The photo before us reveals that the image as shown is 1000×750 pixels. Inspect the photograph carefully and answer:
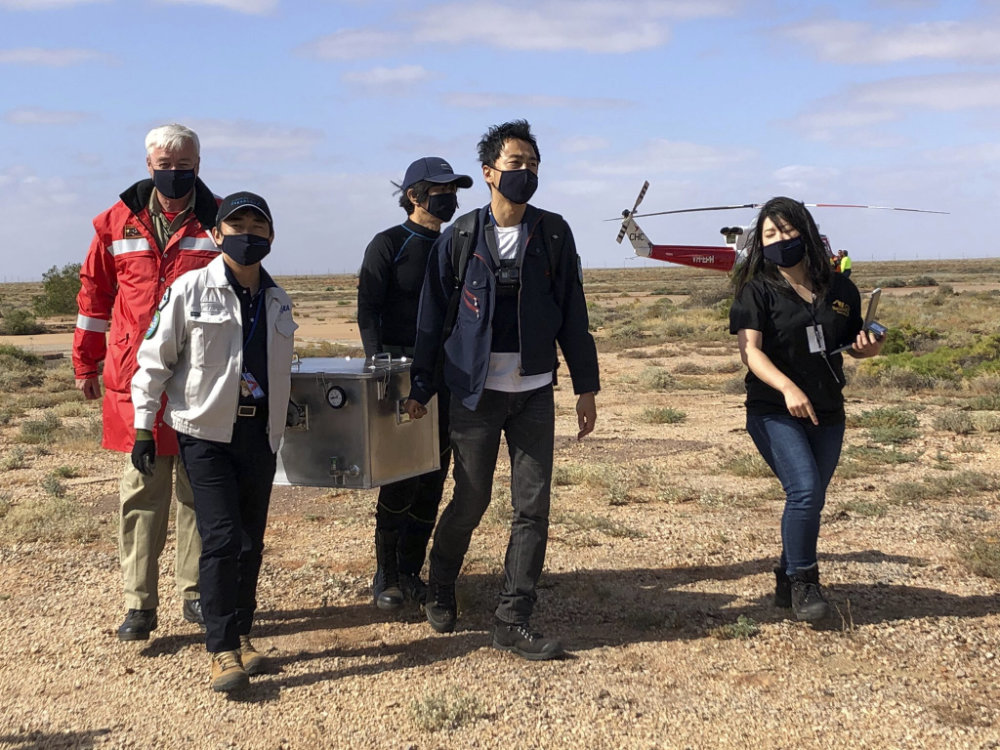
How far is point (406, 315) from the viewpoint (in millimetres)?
5039

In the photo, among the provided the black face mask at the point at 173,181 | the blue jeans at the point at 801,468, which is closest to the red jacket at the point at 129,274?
the black face mask at the point at 173,181

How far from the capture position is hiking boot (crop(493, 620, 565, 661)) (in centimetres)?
439

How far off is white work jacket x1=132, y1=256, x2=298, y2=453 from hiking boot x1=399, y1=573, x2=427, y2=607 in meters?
1.49

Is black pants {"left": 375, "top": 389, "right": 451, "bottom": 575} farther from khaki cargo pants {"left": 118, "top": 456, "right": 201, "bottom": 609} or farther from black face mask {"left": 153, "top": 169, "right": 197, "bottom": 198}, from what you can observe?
black face mask {"left": 153, "top": 169, "right": 197, "bottom": 198}

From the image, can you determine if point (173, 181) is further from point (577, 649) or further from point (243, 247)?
point (577, 649)

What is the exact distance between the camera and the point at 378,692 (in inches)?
162

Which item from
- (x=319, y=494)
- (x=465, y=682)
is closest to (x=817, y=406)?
(x=465, y=682)

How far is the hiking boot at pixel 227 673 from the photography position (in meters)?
4.07

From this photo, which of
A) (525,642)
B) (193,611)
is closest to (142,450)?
(193,611)

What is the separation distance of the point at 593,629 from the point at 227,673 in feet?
5.55

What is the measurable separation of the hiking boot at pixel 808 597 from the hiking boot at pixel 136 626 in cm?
292

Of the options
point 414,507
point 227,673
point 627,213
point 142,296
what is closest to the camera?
point 227,673

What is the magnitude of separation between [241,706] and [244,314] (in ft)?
5.01

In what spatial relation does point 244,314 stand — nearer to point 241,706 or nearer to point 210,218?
point 210,218
